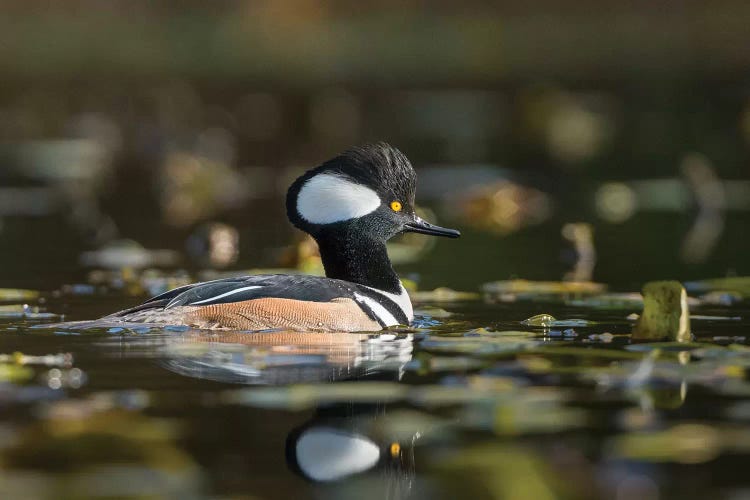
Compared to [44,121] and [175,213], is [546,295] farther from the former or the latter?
[44,121]

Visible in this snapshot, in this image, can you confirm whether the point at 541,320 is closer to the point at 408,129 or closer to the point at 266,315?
the point at 266,315

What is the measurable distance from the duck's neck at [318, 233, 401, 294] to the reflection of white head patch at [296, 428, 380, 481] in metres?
3.62

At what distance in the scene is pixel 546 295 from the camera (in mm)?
11633

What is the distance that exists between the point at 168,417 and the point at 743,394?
2.83 metres

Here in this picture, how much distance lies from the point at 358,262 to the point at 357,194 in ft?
1.78

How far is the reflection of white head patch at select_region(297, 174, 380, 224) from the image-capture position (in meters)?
10.1

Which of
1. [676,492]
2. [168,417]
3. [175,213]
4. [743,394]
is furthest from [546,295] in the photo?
[175,213]

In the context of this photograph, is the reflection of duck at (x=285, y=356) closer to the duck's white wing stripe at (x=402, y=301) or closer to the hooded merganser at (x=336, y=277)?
the hooded merganser at (x=336, y=277)

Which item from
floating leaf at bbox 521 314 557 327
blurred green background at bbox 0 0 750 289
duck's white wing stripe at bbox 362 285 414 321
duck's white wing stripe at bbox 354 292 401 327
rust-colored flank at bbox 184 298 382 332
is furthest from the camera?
blurred green background at bbox 0 0 750 289

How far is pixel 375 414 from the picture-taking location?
725cm

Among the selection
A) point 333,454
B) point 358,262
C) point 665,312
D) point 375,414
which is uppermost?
point 358,262

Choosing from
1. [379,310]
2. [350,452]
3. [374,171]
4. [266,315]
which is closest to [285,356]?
[266,315]

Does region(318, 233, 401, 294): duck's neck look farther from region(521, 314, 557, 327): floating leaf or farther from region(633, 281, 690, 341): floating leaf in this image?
region(633, 281, 690, 341): floating leaf

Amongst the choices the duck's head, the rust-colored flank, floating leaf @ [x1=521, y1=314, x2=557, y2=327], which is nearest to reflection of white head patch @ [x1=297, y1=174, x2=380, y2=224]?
the duck's head
